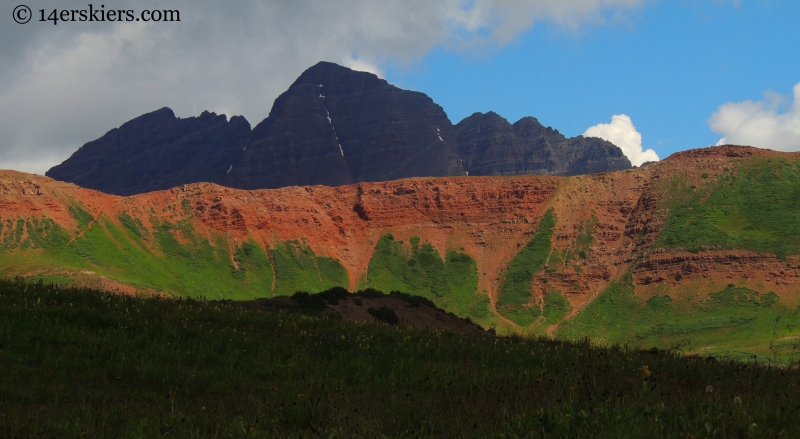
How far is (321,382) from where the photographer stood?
11.5 metres

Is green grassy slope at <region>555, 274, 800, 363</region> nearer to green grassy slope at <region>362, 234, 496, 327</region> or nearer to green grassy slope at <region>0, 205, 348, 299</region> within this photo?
green grassy slope at <region>362, 234, 496, 327</region>

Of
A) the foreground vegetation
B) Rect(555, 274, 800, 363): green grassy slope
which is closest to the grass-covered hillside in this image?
Rect(555, 274, 800, 363): green grassy slope

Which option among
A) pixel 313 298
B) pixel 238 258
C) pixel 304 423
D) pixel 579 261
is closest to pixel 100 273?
pixel 238 258

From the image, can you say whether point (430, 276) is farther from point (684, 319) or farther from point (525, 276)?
point (684, 319)

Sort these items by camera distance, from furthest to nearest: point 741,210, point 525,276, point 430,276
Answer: point 430,276 → point 525,276 → point 741,210

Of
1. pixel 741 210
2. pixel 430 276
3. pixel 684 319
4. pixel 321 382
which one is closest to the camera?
pixel 321 382

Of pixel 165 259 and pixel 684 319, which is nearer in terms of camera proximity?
pixel 684 319

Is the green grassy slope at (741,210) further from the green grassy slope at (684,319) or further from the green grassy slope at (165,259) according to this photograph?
the green grassy slope at (165,259)

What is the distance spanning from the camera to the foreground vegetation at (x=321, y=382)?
7574mm

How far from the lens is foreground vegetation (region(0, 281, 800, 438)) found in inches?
298

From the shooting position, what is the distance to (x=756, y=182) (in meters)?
115

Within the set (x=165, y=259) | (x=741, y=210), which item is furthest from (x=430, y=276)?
(x=741, y=210)

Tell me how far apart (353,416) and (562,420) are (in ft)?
8.46

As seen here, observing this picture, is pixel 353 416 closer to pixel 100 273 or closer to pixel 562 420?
pixel 562 420
